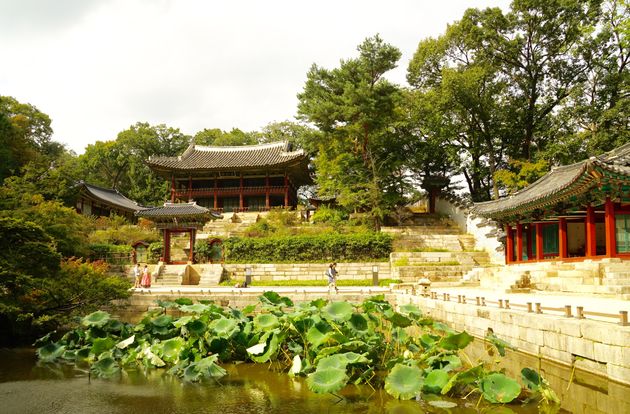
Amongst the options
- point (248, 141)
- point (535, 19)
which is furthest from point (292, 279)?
point (248, 141)

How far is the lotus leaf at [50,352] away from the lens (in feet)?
30.8

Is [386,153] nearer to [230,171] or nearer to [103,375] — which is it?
[230,171]

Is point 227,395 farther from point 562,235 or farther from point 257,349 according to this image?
point 562,235

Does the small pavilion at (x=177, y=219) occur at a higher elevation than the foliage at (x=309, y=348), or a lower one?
higher

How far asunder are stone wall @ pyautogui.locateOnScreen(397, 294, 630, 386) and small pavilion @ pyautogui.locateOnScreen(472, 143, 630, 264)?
22.1 feet

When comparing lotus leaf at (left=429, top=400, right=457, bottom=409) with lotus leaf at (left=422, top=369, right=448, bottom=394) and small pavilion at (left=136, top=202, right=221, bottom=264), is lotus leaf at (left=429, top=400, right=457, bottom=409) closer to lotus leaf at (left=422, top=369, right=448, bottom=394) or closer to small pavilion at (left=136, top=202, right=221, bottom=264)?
lotus leaf at (left=422, top=369, right=448, bottom=394)

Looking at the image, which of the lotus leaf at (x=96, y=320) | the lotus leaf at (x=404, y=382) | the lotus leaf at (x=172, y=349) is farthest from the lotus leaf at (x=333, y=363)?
the lotus leaf at (x=96, y=320)

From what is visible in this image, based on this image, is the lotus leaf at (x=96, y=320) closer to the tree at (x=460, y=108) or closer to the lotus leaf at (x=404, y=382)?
the lotus leaf at (x=404, y=382)

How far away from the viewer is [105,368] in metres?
8.62

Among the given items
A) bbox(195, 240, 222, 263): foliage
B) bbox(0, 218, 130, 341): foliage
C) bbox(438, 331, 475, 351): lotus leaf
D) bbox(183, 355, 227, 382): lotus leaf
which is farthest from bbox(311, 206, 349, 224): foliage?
bbox(438, 331, 475, 351): lotus leaf

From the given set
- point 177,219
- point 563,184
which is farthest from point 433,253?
point 177,219

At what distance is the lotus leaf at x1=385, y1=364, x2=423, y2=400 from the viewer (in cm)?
638

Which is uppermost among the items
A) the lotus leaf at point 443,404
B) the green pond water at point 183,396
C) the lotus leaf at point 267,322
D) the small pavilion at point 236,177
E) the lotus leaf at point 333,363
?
the small pavilion at point 236,177

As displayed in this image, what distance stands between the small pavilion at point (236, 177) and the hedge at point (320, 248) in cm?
1216
